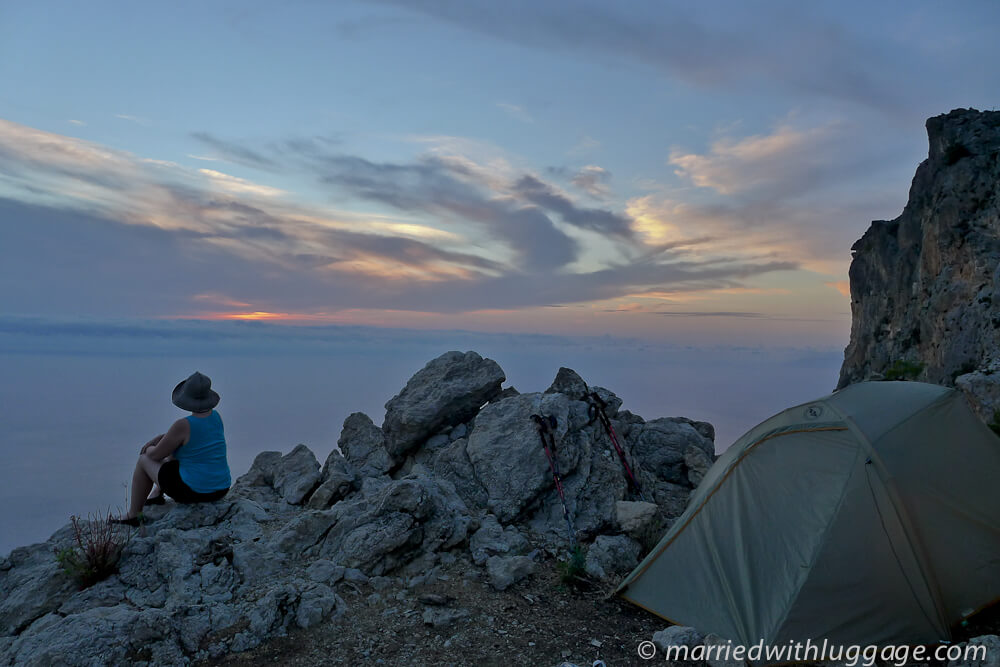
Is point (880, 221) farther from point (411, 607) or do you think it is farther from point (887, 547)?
point (411, 607)

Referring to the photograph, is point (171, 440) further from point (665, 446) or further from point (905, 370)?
point (905, 370)

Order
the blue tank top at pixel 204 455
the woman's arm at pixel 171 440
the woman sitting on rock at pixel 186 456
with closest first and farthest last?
the woman's arm at pixel 171 440
the woman sitting on rock at pixel 186 456
the blue tank top at pixel 204 455

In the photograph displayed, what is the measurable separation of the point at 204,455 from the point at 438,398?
541 centimetres

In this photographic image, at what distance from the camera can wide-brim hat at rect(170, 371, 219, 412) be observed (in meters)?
9.92

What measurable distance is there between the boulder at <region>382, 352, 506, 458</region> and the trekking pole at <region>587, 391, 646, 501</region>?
2625 millimetres

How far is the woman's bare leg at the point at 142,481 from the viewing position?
997 cm

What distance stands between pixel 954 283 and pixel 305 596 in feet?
102

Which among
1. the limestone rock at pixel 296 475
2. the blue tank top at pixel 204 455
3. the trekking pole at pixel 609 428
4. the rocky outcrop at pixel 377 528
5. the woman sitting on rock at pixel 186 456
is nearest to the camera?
the rocky outcrop at pixel 377 528

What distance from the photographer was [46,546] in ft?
32.3

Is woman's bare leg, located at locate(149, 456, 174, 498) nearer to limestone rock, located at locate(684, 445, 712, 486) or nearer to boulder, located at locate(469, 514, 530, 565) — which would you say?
boulder, located at locate(469, 514, 530, 565)

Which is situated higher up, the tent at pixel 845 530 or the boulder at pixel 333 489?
the tent at pixel 845 530

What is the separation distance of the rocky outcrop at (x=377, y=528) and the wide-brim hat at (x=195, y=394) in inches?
76.4

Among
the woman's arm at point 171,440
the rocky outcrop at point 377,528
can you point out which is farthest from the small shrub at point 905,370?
the woman's arm at point 171,440

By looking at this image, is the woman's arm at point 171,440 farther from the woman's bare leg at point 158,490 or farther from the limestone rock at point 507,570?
the limestone rock at point 507,570
